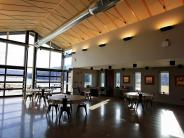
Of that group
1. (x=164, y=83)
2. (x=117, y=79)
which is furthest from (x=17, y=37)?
(x=164, y=83)

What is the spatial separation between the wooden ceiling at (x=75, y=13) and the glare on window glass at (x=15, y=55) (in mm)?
1353

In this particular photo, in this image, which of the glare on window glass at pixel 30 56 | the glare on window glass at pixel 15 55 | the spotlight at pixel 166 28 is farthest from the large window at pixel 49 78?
the spotlight at pixel 166 28

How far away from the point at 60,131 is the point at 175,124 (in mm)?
3826

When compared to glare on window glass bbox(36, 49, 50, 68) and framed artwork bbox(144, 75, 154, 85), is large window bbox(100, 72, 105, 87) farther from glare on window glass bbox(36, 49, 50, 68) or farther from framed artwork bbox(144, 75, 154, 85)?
glare on window glass bbox(36, 49, 50, 68)

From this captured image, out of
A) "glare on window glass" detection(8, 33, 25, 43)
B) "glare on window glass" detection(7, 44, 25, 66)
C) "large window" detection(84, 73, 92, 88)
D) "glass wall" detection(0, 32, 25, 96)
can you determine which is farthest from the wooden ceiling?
"large window" detection(84, 73, 92, 88)

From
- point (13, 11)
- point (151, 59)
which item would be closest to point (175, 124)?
point (151, 59)

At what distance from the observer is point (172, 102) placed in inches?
411

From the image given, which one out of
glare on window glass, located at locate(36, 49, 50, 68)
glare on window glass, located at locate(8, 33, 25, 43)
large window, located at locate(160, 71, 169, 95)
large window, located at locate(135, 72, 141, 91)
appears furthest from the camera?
glare on window glass, located at locate(36, 49, 50, 68)

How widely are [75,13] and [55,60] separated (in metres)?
6.89

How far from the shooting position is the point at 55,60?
1502cm

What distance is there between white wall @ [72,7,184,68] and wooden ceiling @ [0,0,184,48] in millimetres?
349

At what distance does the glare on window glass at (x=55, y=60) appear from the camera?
14.7 metres

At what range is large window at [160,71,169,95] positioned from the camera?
35.6 feet

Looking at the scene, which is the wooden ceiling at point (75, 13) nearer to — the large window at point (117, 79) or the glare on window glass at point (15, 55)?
the glare on window glass at point (15, 55)
